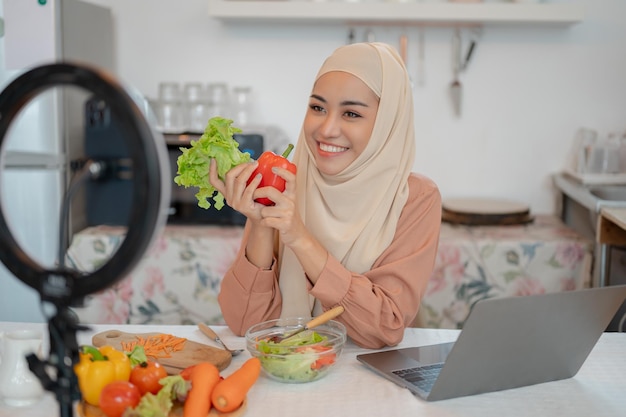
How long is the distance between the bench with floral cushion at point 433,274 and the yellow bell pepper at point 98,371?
168 centimetres

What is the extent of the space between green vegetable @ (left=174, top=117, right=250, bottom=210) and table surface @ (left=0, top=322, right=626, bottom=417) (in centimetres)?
36

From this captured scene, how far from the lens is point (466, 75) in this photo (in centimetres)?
329

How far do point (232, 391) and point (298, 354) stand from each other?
0.65 feet

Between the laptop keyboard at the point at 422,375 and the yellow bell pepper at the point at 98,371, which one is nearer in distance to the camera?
the yellow bell pepper at the point at 98,371

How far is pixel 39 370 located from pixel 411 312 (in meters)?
0.93

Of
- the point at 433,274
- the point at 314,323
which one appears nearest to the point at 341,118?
the point at 314,323

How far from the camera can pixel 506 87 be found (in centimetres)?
330

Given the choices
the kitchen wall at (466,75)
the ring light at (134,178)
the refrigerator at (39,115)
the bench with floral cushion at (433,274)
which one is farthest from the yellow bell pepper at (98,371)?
the kitchen wall at (466,75)

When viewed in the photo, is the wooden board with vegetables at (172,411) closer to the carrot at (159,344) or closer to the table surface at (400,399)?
the table surface at (400,399)

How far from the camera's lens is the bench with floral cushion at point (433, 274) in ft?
9.14

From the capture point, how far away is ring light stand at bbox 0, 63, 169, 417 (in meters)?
0.73

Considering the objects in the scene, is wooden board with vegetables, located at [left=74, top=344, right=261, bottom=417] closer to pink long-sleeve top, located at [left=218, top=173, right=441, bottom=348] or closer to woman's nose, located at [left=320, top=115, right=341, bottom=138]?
pink long-sleeve top, located at [left=218, top=173, right=441, bottom=348]

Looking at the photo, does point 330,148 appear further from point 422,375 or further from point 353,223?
point 422,375

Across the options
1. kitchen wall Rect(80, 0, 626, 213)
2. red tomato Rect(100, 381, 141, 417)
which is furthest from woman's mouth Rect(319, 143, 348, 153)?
kitchen wall Rect(80, 0, 626, 213)
